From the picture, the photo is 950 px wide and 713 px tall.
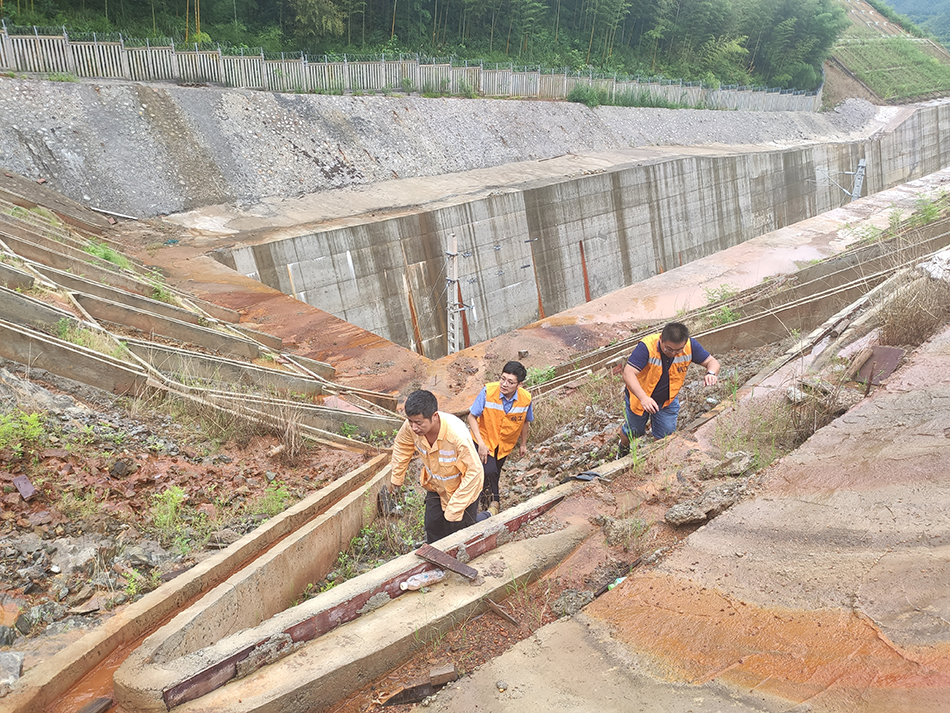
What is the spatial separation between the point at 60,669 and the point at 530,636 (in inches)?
81.5

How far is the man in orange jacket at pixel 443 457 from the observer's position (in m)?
3.48

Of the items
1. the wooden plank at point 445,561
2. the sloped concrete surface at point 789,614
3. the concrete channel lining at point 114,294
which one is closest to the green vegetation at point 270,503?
the wooden plank at point 445,561

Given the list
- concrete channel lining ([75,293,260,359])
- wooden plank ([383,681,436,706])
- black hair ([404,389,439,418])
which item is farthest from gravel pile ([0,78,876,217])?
wooden plank ([383,681,436,706])

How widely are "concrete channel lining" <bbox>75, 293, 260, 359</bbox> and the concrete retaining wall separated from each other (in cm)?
467

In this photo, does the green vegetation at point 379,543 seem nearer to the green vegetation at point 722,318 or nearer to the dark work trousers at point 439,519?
the dark work trousers at point 439,519

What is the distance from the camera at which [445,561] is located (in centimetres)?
335

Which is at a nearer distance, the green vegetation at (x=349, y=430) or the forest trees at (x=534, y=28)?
the green vegetation at (x=349, y=430)

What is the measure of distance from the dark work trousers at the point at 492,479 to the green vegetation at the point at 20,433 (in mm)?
2990

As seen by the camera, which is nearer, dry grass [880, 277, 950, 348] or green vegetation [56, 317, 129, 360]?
dry grass [880, 277, 950, 348]

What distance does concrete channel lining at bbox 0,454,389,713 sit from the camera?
284 cm

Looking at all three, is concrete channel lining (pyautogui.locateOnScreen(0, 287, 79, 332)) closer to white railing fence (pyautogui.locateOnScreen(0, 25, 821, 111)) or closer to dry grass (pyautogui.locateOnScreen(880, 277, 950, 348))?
dry grass (pyautogui.locateOnScreen(880, 277, 950, 348))

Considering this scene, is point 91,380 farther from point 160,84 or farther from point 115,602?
point 160,84

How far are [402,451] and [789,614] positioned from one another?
2158mm

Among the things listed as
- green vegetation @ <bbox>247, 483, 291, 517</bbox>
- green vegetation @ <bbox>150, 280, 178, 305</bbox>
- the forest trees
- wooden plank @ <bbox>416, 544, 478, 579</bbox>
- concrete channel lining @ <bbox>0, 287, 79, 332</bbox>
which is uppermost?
the forest trees
